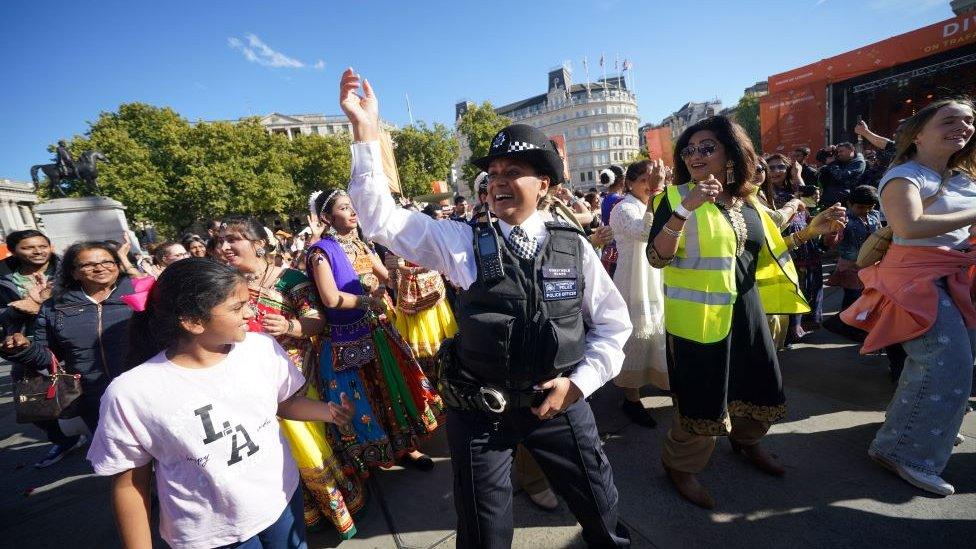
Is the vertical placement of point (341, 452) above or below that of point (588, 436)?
below

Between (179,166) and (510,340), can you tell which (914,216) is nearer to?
(510,340)

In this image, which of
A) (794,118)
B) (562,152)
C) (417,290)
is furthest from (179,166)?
(794,118)

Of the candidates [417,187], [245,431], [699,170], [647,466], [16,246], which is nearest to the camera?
[245,431]

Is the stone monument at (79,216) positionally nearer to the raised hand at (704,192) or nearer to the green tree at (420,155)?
the raised hand at (704,192)

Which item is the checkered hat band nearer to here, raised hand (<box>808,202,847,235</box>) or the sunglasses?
the sunglasses

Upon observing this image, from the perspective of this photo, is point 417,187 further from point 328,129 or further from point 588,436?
point 588,436

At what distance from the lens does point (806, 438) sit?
113 inches

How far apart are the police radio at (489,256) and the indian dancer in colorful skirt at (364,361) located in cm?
140

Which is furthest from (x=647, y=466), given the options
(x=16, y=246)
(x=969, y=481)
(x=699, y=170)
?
(x=16, y=246)

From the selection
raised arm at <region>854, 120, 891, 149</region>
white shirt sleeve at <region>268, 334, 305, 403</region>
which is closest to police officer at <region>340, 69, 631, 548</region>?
white shirt sleeve at <region>268, 334, 305, 403</region>

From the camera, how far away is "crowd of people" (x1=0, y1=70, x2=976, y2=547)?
4.93 feet

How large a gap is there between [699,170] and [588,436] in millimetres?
1607

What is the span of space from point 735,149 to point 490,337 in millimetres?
1834

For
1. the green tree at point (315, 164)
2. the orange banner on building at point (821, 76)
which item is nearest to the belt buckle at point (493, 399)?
the orange banner on building at point (821, 76)
